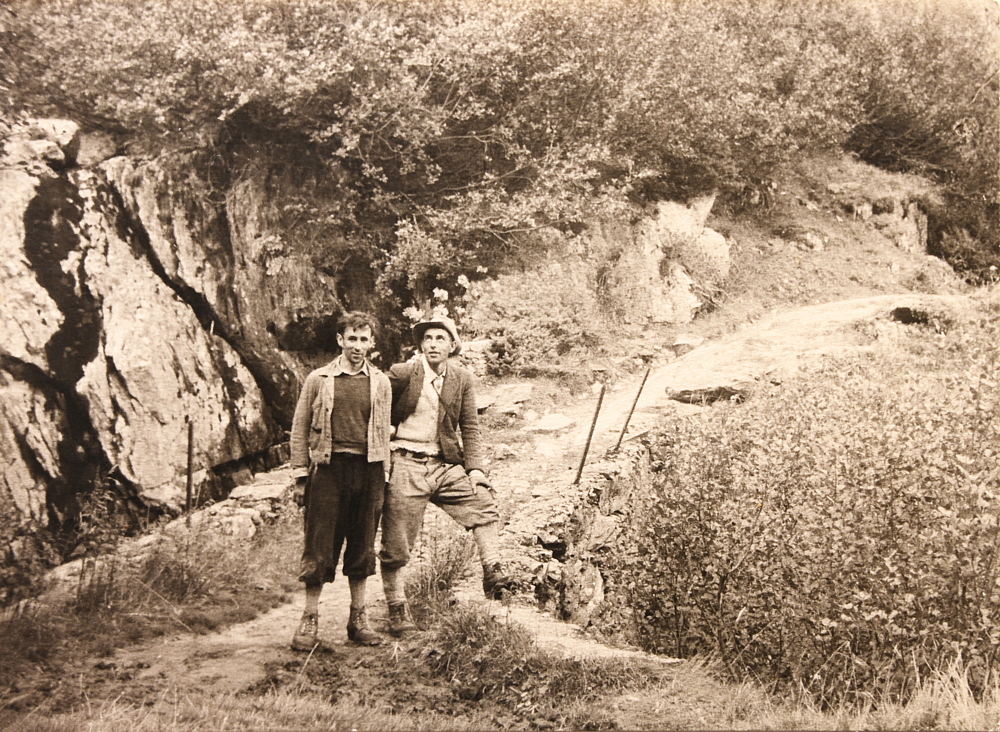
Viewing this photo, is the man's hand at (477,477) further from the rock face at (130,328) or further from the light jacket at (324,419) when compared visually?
the rock face at (130,328)

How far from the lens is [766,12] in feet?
23.7

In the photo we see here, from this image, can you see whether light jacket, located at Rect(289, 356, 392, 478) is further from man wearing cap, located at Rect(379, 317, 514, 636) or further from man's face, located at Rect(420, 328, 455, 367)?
man's face, located at Rect(420, 328, 455, 367)

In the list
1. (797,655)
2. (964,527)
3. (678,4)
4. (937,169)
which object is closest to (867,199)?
(937,169)

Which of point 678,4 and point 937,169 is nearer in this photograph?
point 678,4

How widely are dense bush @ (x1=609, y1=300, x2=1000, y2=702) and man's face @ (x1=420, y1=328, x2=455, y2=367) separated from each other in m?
1.76

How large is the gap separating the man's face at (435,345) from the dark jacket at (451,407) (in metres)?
0.07

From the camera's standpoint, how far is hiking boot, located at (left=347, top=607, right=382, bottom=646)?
4512mm

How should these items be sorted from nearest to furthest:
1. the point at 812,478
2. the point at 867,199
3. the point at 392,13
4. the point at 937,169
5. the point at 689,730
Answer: the point at 689,730 → the point at 812,478 → the point at 392,13 → the point at 937,169 → the point at 867,199

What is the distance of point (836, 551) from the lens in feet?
14.3

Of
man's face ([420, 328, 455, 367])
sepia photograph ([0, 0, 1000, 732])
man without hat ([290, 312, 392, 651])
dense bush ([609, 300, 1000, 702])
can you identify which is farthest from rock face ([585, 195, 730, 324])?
man without hat ([290, 312, 392, 651])

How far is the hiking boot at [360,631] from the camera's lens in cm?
451

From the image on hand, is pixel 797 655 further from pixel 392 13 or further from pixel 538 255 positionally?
pixel 392 13

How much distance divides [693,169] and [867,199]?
231 cm

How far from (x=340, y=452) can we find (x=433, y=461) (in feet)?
2.11
